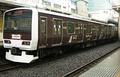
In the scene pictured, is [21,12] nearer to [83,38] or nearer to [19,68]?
[19,68]

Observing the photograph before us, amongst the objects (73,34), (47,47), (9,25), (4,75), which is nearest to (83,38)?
(73,34)

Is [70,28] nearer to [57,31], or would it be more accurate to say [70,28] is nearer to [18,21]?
[57,31]

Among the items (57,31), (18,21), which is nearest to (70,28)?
(57,31)

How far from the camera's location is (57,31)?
483 inches

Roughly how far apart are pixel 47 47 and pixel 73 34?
379 cm

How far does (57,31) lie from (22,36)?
268 centimetres

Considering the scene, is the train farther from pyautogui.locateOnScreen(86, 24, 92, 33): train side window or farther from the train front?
pyautogui.locateOnScreen(86, 24, 92, 33): train side window

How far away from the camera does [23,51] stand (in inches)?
395

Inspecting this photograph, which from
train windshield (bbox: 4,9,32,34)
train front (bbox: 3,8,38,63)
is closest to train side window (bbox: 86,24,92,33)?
train front (bbox: 3,8,38,63)

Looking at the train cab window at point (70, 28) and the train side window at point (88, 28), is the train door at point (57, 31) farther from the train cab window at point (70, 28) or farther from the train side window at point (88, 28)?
the train side window at point (88, 28)

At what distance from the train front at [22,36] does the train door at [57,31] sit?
1788 millimetres

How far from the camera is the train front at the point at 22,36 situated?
9903 millimetres

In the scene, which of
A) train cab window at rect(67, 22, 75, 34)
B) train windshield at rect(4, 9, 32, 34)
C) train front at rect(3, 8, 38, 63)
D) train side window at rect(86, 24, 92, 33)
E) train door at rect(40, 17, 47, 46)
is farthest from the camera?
train side window at rect(86, 24, 92, 33)

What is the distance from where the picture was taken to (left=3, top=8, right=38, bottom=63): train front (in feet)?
32.5
